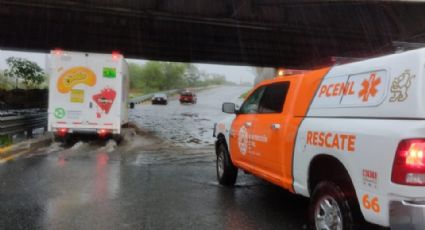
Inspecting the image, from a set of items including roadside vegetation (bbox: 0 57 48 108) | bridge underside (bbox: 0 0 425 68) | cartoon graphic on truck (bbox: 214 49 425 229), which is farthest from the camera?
roadside vegetation (bbox: 0 57 48 108)

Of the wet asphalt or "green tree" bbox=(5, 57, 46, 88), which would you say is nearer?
the wet asphalt

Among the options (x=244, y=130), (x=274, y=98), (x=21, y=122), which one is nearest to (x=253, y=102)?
(x=244, y=130)

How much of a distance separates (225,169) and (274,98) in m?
2.16

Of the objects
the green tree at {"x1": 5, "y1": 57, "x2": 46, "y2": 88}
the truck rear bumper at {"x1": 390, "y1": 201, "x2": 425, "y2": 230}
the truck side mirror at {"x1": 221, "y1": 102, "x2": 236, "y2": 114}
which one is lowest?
the truck rear bumper at {"x1": 390, "y1": 201, "x2": 425, "y2": 230}

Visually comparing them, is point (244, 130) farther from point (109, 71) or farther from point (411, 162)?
point (109, 71)

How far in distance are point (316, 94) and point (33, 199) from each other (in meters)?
4.47

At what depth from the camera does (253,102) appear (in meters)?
7.61

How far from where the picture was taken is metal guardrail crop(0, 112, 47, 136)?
1400 cm

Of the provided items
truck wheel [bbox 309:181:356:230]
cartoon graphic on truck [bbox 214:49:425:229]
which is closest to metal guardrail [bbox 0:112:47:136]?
cartoon graphic on truck [bbox 214:49:425:229]

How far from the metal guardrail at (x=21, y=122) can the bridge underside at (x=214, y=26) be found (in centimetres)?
404

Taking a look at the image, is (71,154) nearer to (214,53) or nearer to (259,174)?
(259,174)

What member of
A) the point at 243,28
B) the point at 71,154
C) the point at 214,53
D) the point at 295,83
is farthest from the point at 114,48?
the point at 295,83

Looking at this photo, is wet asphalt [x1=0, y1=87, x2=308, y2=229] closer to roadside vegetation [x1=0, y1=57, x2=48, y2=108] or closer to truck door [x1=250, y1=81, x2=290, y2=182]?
truck door [x1=250, y1=81, x2=290, y2=182]

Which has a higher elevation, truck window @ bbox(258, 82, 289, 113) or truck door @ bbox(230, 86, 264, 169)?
truck window @ bbox(258, 82, 289, 113)
